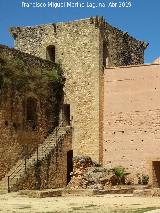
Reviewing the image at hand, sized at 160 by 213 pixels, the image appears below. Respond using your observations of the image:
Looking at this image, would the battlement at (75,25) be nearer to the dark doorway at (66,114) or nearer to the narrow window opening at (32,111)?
the dark doorway at (66,114)

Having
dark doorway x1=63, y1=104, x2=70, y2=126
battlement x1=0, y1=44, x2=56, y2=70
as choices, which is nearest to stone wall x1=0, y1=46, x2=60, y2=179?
battlement x1=0, y1=44, x2=56, y2=70

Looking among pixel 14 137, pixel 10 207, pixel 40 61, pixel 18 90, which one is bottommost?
pixel 10 207

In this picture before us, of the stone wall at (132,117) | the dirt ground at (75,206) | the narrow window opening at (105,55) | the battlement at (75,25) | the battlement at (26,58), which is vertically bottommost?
the dirt ground at (75,206)

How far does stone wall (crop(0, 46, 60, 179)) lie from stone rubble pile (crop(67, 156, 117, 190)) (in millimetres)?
2671

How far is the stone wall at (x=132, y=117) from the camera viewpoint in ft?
91.0

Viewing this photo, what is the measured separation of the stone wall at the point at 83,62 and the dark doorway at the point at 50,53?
0.21 metres

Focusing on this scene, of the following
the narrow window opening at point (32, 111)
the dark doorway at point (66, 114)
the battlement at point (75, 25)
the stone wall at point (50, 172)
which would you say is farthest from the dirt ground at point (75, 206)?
the battlement at point (75, 25)

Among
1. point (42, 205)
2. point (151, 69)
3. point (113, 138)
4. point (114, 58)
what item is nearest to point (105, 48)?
point (114, 58)

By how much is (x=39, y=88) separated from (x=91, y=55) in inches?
139

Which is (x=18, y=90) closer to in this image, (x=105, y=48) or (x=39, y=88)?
(x=39, y=88)

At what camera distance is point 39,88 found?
2792 cm

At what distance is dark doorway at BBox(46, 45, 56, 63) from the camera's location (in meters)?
30.7

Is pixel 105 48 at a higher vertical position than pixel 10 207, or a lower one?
higher

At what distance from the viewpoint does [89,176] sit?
25.8 meters
